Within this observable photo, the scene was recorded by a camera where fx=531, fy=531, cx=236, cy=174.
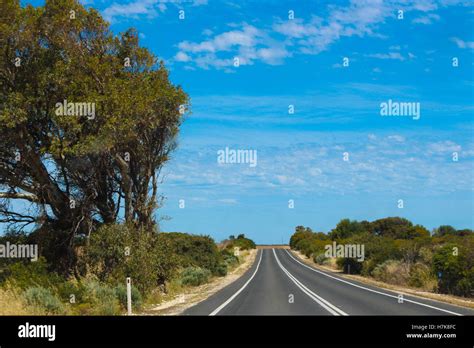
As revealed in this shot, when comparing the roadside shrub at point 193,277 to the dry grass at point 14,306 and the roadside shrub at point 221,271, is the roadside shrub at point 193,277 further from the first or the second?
the dry grass at point 14,306

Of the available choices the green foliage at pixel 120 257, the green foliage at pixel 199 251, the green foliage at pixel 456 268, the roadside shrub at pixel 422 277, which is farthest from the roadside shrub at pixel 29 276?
the green foliage at pixel 199 251

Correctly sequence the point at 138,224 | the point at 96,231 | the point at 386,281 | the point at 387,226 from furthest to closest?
1. the point at 387,226
2. the point at 386,281
3. the point at 138,224
4. the point at 96,231

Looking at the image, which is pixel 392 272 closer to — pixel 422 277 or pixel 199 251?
pixel 422 277

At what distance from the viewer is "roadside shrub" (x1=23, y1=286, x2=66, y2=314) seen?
15.4 m

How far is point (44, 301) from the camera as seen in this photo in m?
15.6

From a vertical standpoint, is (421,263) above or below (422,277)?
above

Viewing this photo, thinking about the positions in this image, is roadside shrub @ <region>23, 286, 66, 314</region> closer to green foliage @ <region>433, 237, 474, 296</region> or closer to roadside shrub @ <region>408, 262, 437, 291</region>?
green foliage @ <region>433, 237, 474, 296</region>

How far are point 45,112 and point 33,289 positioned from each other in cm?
852

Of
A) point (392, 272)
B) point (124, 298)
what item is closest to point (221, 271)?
point (392, 272)

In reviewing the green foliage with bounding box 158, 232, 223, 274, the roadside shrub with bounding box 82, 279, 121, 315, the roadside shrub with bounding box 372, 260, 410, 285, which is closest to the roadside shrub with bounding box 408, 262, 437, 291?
the roadside shrub with bounding box 372, 260, 410, 285

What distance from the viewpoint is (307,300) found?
811 inches

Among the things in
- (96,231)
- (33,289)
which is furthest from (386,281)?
(33,289)
